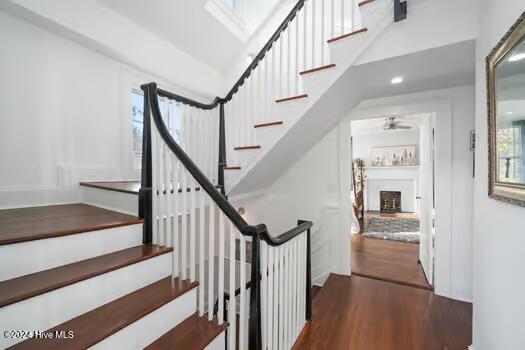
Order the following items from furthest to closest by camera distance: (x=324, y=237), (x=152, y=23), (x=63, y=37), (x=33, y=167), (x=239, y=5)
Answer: (x=239, y=5) < (x=324, y=237) < (x=152, y=23) < (x=63, y=37) < (x=33, y=167)

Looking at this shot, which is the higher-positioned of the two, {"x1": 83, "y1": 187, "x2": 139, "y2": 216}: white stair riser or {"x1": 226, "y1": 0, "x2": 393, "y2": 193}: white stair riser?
{"x1": 226, "y1": 0, "x2": 393, "y2": 193}: white stair riser

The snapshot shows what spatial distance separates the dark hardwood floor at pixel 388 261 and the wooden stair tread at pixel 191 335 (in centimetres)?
243

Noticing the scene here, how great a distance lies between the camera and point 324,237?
10.4 feet

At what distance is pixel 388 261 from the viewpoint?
3.41 meters

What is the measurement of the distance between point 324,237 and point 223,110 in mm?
2246

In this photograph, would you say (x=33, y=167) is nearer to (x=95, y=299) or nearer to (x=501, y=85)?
(x=95, y=299)

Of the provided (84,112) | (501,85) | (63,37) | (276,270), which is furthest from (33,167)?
(501,85)

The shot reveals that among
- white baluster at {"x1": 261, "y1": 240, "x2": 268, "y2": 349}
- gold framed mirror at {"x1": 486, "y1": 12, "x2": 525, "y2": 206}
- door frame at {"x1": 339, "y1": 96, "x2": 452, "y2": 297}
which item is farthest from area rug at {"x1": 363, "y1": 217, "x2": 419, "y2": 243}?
white baluster at {"x1": 261, "y1": 240, "x2": 268, "y2": 349}

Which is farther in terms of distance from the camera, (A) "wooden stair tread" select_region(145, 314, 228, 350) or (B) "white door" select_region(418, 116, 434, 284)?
(B) "white door" select_region(418, 116, 434, 284)

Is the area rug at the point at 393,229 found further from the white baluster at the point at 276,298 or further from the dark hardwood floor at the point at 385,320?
the white baluster at the point at 276,298

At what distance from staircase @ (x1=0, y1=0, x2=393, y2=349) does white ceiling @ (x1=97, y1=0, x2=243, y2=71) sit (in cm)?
164

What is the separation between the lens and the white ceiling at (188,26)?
8.86 ft

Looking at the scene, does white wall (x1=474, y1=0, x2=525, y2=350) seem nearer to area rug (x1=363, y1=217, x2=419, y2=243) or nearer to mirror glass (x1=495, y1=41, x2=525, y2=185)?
mirror glass (x1=495, y1=41, x2=525, y2=185)

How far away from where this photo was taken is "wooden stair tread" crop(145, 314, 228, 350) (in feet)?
3.77
